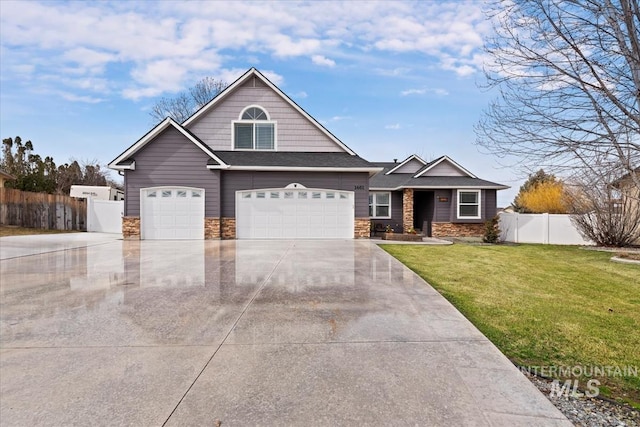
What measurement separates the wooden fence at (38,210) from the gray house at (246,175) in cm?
869

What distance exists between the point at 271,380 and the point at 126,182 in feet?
47.1

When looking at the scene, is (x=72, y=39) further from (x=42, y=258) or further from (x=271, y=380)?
(x=271, y=380)

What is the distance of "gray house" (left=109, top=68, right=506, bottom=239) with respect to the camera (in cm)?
1458

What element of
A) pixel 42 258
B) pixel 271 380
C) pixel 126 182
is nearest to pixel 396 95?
pixel 126 182

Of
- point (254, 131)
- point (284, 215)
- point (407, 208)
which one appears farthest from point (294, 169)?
point (407, 208)

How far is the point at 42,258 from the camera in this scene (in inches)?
365

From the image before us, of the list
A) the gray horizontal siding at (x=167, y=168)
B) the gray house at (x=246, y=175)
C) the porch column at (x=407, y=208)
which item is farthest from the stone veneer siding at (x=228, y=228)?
the porch column at (x=407, y=208)

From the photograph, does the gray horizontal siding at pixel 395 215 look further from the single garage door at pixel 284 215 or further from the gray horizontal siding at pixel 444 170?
the single garage door at pixel 284 215

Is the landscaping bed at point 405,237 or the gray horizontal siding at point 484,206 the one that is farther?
the gray horizontal siding at point 484,206

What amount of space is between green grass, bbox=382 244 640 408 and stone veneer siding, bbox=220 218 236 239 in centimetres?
831

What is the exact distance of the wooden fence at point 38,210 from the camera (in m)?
18.6

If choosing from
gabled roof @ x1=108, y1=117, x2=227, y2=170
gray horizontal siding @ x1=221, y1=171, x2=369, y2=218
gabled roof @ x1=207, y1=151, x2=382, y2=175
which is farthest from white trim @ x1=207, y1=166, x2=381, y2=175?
gabled roof @ x1=108, y1=117, x2=227, y2=170

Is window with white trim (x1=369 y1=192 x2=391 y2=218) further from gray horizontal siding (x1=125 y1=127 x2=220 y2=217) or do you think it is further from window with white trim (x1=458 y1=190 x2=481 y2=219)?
gray horizontal siding (x1=125 y1=127 x2=220 y2=217)

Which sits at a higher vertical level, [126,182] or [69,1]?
[69,1]
